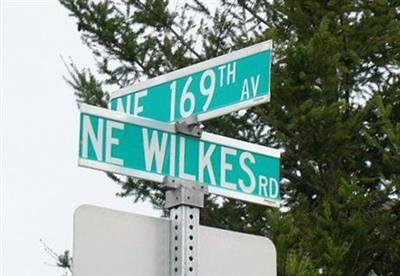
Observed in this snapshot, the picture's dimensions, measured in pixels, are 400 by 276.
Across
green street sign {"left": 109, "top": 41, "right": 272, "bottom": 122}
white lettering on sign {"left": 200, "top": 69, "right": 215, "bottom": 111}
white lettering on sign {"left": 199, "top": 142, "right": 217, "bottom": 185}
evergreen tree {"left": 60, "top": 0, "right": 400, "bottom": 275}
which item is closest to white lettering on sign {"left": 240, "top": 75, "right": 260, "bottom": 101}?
green street sign {"left": 109, "top": 41, "right": 272, "bottom": 122}

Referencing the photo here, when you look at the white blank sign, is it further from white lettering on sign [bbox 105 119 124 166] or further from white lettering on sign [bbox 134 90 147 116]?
white lettering on sign [bbox 134 90 147 116]

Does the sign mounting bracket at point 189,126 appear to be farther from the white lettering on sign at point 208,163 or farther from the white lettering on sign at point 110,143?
the white lettering on sign at point 110,143

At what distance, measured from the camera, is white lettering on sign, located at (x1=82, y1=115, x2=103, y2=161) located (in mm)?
3840

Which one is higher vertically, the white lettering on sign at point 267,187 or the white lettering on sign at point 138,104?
the white lettering on sign at point 138,104

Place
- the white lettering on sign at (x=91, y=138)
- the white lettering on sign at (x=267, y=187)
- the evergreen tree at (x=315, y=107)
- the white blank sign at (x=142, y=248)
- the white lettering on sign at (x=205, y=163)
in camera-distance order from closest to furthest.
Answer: the white blank sign at (x=142, y=248)
the white lettering on sign at (x=91, y=138)
the white lettering on sign at (x=205, y=163)
the white lettering on sign at (x=267, y=187)
the evergreen tree at (x=315, y=107)

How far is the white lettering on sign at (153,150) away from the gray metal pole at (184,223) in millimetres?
64

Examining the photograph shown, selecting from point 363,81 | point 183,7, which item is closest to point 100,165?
point 363,81

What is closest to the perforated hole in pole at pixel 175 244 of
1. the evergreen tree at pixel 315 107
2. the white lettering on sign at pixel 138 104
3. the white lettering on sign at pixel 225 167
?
the white lettering on sign at pixel 225 167

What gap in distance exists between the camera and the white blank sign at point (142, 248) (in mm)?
3629

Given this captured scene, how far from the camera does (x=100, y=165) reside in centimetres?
385

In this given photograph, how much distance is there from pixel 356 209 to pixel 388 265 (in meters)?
1.18

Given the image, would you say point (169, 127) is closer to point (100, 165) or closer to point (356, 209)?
point (100, 165)

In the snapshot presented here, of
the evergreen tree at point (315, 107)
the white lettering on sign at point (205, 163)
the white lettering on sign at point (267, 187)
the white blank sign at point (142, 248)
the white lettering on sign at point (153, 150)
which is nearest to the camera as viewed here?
the white blank sign at point (142, 248)

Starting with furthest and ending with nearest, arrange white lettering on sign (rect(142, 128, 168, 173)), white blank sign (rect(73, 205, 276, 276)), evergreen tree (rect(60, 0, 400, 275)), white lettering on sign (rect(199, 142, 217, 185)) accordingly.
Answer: evergreen tree (rect(60, 0, 400, 275)) → white lettering on sign (rect(199, 142, 217, 185)) → white lettering on sign (rect(142, 128, 168, 173)) → white blank sign (rect(73, 205, 276, 276))
